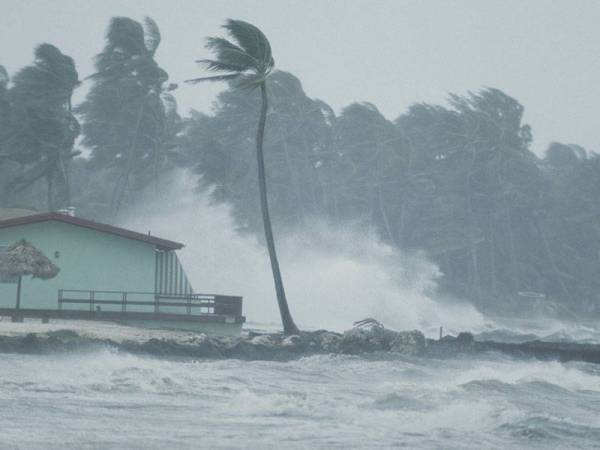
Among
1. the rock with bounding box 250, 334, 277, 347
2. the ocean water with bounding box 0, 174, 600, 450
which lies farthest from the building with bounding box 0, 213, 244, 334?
the rock with bounding box 250, 334, 277, 347

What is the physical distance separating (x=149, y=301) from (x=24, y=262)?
653 centimetres

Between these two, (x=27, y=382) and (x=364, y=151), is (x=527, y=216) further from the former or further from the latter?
(x=27, y=382)

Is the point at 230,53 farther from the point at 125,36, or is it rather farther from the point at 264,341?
the point at 125,36

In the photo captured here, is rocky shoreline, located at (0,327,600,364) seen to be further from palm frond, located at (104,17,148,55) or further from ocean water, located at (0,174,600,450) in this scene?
palm frond, located at (104,17,148,55)

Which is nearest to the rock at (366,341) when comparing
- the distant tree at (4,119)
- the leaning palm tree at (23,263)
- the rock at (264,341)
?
the rock at (264,341)

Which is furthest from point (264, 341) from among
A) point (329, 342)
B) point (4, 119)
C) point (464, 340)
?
point (4, 119)

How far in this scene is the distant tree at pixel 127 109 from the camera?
274 feet

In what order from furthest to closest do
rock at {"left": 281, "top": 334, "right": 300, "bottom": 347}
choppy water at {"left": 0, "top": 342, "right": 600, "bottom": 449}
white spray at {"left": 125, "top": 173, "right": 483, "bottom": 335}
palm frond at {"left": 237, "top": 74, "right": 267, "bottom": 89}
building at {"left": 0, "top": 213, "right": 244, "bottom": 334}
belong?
1. white spray at {"left": 125, "top": 173, "right": 483, "bottom": 335}
2. palm frond at {"left": 237, "top": 74, "right": 267, "bottom": 89}
3. building at {"left": 0, "top": 213, "right": 244, "bottom": 334}
4. rock at {"left": 281, "top": 334, "right": 300, "bottom": 347}
5. choppy water at {"left": 0, "top": 342, "right": 600, "bottom": 449}

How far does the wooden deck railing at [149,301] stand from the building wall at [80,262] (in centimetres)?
25

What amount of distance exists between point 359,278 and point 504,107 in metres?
43.9

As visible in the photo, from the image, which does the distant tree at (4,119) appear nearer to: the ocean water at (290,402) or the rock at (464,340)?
the rock at (464,340)

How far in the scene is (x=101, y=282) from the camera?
123 feet

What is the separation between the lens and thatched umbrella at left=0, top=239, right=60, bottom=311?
32.5 meters

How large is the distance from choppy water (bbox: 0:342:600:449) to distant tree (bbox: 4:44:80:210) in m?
49.5
